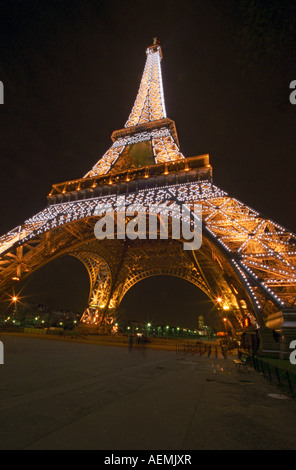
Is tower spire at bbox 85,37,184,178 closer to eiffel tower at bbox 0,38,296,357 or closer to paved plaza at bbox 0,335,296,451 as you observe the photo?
eiffel tower at bbox 0,38,296,357

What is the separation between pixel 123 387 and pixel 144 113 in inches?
1532

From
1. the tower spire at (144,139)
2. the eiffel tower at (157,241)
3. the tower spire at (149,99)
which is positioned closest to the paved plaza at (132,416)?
the eiffel tower at (157,241)

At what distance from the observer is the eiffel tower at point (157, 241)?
1354 centimetres

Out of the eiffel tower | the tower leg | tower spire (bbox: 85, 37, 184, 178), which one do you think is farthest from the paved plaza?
the tower leg

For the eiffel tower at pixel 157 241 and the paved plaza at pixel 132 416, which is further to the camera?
the eiffel tower at pixel 157 241

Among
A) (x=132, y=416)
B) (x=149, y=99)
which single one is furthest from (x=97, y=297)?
(x=132, y=416)

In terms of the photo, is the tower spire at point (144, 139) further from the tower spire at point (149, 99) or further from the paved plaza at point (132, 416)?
the paved plaza at point (132, 416)

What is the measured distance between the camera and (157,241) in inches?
1471

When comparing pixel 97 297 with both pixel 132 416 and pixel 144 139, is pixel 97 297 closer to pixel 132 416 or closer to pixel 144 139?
pixel 144 139

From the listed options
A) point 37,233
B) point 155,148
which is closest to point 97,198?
point 37,233

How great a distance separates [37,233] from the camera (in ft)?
71.4

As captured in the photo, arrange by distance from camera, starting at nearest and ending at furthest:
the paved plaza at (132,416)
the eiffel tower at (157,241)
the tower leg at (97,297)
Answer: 1. the paved plaza at (132,416)
2. the eiffel tower at (157,241)
3. the tower leg at (97,297)

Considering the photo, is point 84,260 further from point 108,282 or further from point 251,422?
point 251,422
